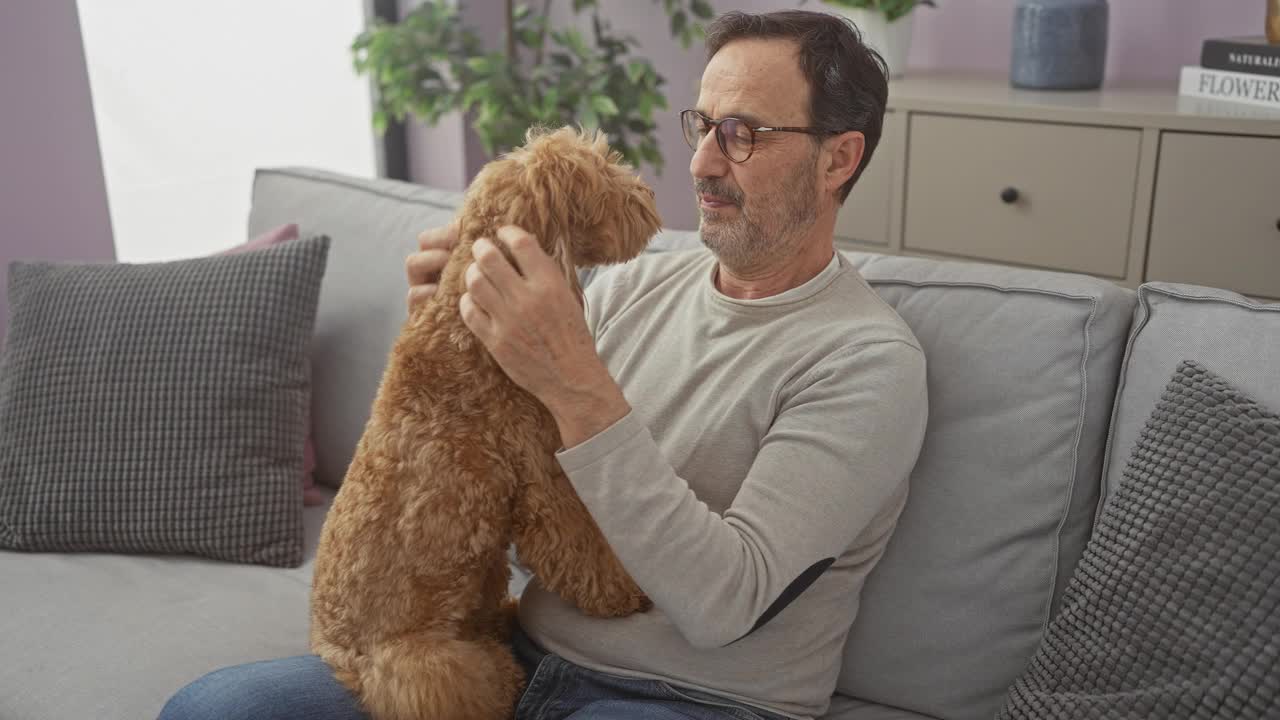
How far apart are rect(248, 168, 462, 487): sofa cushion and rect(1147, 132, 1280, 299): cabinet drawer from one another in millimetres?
1488

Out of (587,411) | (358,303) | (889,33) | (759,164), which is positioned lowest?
(358,303)

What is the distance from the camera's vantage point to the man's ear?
1409 mm

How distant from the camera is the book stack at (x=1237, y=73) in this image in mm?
2273

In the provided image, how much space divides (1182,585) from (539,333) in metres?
0.70

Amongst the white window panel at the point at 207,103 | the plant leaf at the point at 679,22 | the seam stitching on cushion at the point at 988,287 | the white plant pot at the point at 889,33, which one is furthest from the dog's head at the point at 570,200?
the white window panel at the point at 207,103

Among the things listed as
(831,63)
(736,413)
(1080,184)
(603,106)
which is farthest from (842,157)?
(603,106)

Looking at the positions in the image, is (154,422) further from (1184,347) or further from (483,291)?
(1184,347)

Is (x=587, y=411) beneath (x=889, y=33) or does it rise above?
beneath

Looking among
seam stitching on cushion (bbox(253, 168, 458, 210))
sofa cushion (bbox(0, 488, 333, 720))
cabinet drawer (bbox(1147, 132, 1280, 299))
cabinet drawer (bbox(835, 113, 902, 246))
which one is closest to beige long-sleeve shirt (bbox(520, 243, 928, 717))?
sofa cushion (bbox(0, 488, 333, 720))

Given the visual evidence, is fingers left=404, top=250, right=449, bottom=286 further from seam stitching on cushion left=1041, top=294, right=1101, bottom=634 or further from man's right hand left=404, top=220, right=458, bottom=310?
seam stitching on cushion left=1041, top=294, right=1101, bottom=634

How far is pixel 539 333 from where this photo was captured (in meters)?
1.16

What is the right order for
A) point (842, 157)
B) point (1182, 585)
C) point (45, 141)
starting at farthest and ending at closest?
1. point (45, 141)
2. point (842, 157)
3. point (1182, 585)

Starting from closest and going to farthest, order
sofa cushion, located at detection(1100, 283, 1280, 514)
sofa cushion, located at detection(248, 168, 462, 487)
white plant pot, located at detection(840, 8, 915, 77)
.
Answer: sofa cushion, located at detection(1100, 283, 1280, 514), sofa cushion, located at detection(248, 168, 462, 487), white plant pot, located at detection(840, 8, 915, 77)

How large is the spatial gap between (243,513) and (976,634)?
1.16 meters
